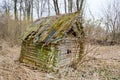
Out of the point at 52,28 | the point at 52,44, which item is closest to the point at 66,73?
the point at 52,44

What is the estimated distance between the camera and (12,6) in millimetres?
26781

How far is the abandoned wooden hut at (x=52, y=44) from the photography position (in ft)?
28.9

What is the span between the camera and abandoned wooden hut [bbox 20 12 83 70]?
28.9ft

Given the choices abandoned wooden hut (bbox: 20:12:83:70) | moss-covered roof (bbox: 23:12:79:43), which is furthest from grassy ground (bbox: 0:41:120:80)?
moss-covered roof (bbox: 23:12:79:43)

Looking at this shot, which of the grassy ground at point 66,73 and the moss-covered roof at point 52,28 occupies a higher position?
the moss-covered roof at point 52,28

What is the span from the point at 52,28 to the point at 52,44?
1091mm

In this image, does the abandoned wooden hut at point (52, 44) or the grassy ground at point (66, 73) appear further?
the abandoned wooden hut at point (52, 44)

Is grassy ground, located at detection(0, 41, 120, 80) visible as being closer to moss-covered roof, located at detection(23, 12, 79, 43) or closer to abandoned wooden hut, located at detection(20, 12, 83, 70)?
abandoned wooden hut, located at detection(20, 12, 83, 70)

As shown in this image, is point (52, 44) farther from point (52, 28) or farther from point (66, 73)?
point (66, 73)

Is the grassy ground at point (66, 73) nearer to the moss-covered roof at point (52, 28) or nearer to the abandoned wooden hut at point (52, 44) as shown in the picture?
the abandoned wooden hut at point (52, 44)

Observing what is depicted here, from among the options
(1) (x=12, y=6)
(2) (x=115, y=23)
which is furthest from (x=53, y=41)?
(2) (x=115, y=23)

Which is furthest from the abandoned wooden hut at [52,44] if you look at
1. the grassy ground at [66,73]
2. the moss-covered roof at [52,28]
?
the grassy ground at [66,73]

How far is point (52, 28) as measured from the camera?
9.52 m

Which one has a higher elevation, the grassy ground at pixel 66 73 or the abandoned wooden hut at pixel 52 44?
the abandoned wooden hut at pixel 52 44
